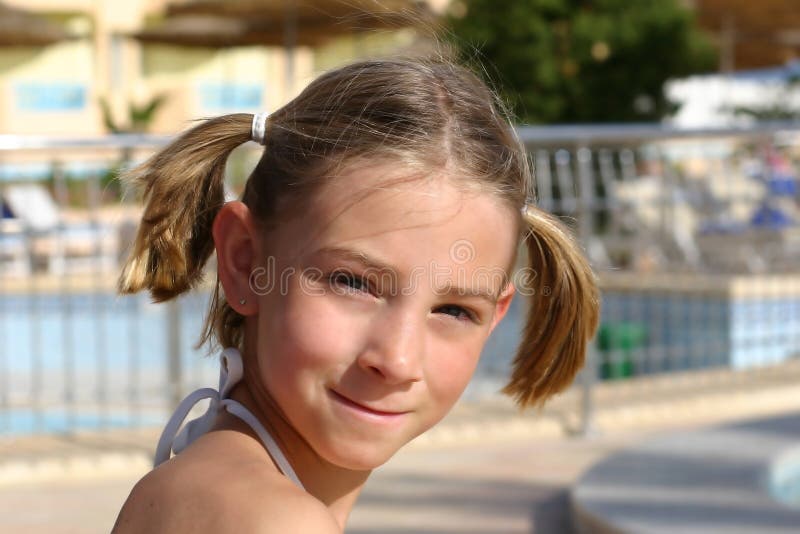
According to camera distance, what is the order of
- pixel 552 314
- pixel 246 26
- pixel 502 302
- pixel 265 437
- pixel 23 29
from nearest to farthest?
pixel 265 437 < pixel 502 302 < pixel 552 314 < pixel 23 29 < pixel 246 26

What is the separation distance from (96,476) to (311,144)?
14.1 ft

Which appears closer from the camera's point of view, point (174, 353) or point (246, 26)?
point (174, 353)

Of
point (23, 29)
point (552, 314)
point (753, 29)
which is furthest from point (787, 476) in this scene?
point (753, 29)

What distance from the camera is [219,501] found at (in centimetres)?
104

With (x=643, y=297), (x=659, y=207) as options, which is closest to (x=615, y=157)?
(x=643, y=297)

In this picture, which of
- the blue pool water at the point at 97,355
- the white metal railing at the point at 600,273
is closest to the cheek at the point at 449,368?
the white metal railing at the point at 600,273

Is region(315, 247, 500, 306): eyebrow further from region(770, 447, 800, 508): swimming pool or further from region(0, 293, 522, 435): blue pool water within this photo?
region(0, 293, 522, 435): blue pool water

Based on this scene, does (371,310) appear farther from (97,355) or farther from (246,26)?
(246,26)

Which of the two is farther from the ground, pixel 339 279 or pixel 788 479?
pixel 339 279

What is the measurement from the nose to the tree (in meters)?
13.8

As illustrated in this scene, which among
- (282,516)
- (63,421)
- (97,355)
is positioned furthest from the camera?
(97,355)

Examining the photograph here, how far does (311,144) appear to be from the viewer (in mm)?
1302

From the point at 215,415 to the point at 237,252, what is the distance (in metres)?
0.20

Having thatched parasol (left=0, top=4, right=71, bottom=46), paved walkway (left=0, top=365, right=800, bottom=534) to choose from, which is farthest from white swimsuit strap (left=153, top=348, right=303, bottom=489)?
thatched parasol (left=0, top=4, right=71, bottom=46)
